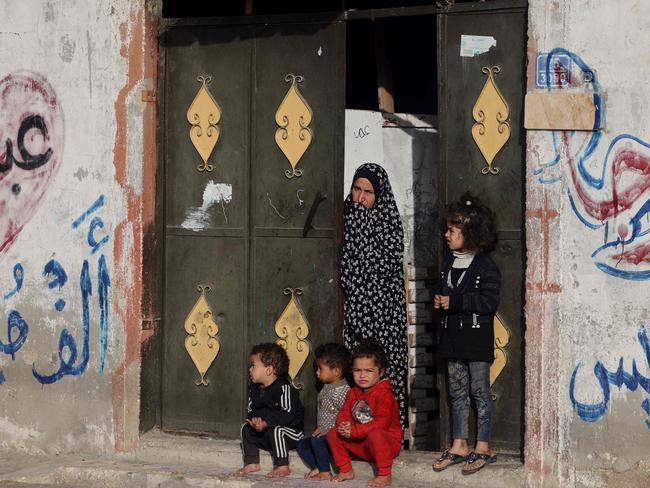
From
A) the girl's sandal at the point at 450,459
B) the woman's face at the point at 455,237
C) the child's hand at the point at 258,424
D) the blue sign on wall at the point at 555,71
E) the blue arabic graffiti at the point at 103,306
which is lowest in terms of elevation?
the girl's sandal at the point at 450,459

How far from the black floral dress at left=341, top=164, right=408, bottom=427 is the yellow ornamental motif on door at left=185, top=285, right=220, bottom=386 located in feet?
2.85

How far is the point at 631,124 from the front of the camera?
6.63 metres

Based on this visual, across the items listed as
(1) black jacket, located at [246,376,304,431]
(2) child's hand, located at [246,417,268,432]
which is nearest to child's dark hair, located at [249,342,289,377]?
(1) black jacket, located at [246,376,304,431]

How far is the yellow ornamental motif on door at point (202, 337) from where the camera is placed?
7895mm

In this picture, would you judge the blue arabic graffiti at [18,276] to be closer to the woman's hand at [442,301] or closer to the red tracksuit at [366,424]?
the red tracksuit at [366,424]

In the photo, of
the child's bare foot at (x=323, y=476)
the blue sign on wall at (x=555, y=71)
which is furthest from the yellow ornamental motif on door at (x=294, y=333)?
the blue sign on wall at (x=555, y=71)

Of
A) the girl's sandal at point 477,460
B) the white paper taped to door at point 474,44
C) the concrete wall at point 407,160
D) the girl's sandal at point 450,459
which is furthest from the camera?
the concrete wall at point 407,160

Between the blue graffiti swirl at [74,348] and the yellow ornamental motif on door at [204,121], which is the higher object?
the yellow ornamental motif on door at [204,121]

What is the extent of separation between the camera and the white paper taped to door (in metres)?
7.13

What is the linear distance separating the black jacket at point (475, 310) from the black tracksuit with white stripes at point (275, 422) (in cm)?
101

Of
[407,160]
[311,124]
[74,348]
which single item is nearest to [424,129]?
[407,160]

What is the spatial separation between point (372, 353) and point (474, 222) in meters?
0.97

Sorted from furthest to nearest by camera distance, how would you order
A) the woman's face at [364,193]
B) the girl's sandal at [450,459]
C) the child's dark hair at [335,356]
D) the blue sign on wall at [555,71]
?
the woman's face at [364,193] < the child's dark hair at [335,356] < the girl's sandal at [450,459] < the blue sign on wall at [555,71]

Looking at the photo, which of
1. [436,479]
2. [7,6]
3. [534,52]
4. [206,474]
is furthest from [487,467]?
[7,6]
